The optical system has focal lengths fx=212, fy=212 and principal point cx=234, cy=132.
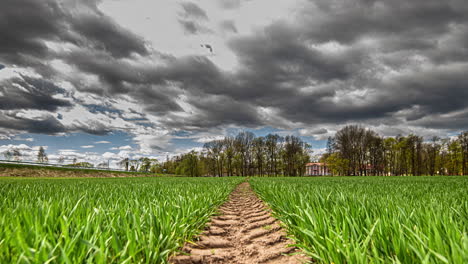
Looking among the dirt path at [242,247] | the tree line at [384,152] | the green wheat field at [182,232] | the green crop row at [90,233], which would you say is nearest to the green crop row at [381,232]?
the green wheat field at [182,232]

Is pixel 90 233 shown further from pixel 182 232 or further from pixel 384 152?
pixel 384 152

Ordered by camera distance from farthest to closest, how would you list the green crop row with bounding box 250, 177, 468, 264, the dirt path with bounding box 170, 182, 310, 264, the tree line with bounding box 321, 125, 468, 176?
the tree line with bounding box 321, 125, 468, 176 < the dirt path with bounding box 170, 182, 310, 264 < the green crop row with bounding box 250, 177, 468, 264

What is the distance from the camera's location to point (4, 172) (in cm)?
3381

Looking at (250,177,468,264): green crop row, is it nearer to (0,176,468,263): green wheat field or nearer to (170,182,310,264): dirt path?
(0,176,468,263): green wheat field

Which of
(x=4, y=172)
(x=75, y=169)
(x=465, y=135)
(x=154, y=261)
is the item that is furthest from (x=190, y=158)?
(x=154, y=261)

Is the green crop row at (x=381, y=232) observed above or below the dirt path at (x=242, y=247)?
above

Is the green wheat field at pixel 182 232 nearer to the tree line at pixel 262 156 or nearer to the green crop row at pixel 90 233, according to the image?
the green crop row at pixel 90 233

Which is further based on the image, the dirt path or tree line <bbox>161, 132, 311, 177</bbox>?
tree line <bbox>161, 132, 311, 177</bbox>

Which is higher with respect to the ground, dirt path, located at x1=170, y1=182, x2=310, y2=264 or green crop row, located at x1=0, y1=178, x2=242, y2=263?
green crop row, located at x1=0, y1=178, x2=242, y2=263

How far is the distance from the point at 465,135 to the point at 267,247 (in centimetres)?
7699

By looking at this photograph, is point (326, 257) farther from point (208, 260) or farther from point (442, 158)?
point (442, 158)

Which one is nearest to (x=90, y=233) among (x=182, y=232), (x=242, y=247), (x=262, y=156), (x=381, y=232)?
(x=182, y=232)

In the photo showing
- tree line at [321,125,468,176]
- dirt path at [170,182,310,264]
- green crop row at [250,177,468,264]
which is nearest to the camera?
green crop row at [250,177,468,264]

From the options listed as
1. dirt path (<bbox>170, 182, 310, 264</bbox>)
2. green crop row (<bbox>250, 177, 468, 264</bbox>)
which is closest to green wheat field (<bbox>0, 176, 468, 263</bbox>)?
green crop row (<bbox>250, 177, 468, 264</bbox>)
